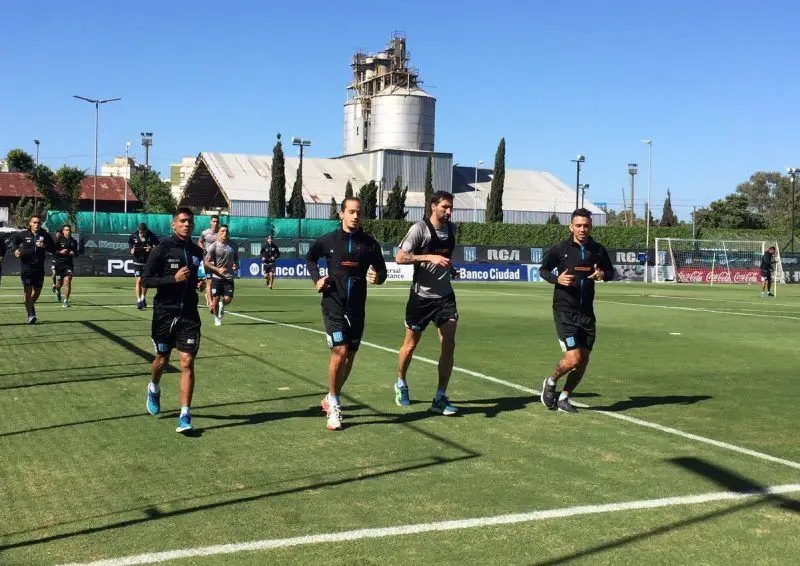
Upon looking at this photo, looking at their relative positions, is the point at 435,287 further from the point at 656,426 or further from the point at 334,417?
the point at 656,426

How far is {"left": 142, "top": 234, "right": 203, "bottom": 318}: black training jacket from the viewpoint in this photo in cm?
820

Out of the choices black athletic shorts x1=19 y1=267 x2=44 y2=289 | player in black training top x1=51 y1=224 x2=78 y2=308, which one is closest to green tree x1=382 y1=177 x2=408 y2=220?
player in black training top x1=51 y1=224 x2=78 y2=308

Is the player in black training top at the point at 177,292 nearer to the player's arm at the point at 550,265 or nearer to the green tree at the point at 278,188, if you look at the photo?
the player's arm at the point at 550,265

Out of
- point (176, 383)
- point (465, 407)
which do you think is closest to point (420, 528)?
point (465, 407)

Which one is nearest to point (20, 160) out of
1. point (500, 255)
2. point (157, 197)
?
point (157, 197)

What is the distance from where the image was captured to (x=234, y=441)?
7734 millimetres

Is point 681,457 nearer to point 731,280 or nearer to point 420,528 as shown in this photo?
point 420,528

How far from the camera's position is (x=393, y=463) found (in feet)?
22.9

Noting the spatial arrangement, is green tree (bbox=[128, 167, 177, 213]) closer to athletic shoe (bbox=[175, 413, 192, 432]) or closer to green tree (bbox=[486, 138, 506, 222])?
green tree (bbox=[486, 138, 506, 222])

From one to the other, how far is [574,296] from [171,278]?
3.88 meters

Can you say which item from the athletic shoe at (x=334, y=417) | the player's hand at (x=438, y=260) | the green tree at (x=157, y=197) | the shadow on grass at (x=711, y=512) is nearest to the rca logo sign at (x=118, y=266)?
the player's hand at (x=438, y=260)

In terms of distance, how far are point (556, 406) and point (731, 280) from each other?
45837mm

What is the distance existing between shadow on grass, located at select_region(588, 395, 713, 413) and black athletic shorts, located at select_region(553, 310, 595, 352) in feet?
2.60

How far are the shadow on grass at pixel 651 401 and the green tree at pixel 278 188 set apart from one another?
6997 centimetres
